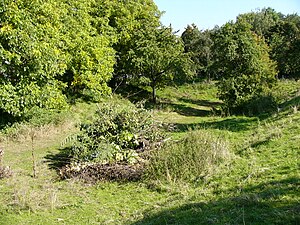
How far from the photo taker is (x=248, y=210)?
4406 millimetres

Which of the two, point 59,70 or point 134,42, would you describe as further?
point 134,42

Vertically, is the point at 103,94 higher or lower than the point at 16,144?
higher

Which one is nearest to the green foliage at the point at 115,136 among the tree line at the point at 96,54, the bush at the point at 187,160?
the bush at the point at 187,160

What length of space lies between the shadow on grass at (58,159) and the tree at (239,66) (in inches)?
422

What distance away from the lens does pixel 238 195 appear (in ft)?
17.1

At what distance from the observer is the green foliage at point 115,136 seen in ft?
27.0

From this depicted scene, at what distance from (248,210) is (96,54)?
13510 millimetres

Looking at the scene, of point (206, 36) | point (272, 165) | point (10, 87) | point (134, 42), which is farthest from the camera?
point (206, 36)

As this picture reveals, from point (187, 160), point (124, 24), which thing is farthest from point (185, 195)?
point (124, 24)

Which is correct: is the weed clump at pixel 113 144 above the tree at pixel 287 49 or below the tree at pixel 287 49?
below

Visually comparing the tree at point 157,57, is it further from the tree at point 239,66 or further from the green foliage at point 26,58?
the green foliage at point 26,58

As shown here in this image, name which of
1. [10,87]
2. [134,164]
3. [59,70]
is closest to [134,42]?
[59,70]

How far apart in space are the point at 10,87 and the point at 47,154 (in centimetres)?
279

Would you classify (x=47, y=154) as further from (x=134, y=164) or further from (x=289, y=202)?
(x=289, y=202)
